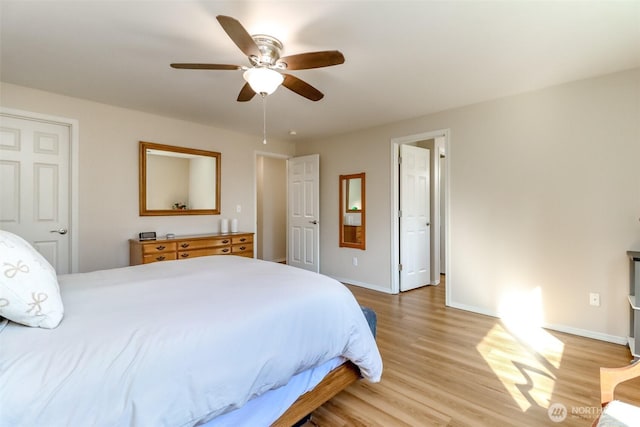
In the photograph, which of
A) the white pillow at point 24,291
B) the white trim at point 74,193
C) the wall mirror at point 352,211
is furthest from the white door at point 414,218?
the white trim at point 74,193

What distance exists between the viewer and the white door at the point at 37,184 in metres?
2.85

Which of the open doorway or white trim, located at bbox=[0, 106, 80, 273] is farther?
the open doorway

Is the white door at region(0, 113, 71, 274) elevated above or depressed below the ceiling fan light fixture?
below

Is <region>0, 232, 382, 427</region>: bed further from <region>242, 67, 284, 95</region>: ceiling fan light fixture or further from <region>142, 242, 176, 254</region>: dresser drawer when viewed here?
<region>142, 242, 176, 254</region>: dresser drawer

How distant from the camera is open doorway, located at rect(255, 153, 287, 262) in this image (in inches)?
239

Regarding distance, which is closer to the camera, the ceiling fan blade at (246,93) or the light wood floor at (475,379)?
the light wood floor at (475,379)

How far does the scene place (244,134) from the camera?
15.4 feet

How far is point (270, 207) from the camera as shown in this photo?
20.5ft

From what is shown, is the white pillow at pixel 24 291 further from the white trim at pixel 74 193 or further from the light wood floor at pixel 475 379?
the white trim at pixel 74 193

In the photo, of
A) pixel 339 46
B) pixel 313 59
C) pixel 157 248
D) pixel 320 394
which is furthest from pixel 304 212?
pixel 320 394

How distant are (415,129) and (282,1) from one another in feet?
8.64

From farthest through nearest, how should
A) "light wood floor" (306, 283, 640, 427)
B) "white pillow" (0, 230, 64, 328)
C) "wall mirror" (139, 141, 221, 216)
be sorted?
"wall mirror" (139, 141, 221, 216) < "light wood floor" (306, 283, 640, 427) < "white pillow" (0, 230, 64, 328)

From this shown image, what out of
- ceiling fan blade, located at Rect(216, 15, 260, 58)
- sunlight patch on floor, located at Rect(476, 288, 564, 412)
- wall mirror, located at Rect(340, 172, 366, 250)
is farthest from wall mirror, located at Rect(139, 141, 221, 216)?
sunlight patch on floor, located at Rect(476, 288, 564, 412)

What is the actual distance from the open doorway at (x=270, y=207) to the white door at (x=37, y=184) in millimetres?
3192
